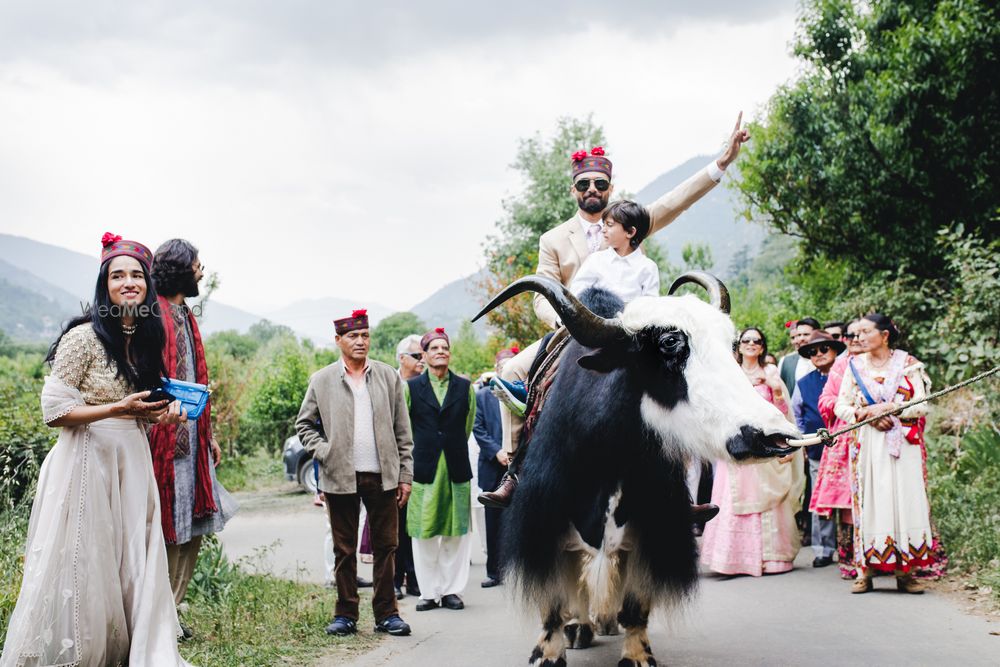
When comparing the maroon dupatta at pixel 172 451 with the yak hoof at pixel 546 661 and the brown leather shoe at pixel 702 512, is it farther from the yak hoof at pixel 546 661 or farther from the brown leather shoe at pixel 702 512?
the brown leather shoe at pixel 702 512

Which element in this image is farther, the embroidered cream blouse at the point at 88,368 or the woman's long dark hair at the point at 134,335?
the woman's long dark hair at the point at 134,335

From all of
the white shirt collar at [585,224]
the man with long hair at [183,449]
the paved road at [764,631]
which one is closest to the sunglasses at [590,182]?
the white shirt collar at [585,224]

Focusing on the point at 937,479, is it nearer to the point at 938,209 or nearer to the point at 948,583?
the point at 948,583

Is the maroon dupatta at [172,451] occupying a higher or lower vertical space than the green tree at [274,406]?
lower

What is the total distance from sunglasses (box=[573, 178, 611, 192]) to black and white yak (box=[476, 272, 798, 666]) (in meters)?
1.27

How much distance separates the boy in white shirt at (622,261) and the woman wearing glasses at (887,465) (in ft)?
8.30

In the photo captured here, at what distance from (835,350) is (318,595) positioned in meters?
5.52

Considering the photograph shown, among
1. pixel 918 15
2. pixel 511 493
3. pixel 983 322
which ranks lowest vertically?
pixel 511 493

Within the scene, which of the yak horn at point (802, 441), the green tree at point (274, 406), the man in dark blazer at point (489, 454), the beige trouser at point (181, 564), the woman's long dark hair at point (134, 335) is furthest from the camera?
the green tree at point (274, 406)

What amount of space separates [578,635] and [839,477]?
11.4 feet

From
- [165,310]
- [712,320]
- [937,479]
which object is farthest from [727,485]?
[165,310]

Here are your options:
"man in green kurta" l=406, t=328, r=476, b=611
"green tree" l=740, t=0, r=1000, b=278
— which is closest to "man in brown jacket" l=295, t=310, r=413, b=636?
"man in green kurta" l=406, t=328, r=476, b=611

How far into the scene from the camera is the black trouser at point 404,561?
778 cm

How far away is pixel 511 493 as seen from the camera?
516 cm
